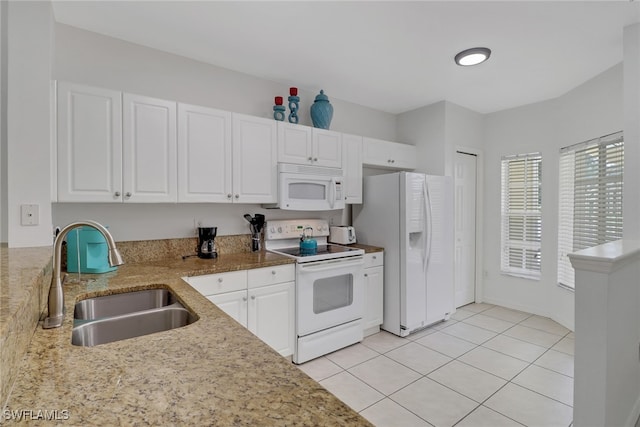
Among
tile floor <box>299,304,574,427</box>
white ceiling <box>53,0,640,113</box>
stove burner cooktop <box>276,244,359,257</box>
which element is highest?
white ceiling <box>53,0,640,113</box>

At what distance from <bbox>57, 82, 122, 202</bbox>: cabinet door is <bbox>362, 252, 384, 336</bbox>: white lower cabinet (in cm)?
229

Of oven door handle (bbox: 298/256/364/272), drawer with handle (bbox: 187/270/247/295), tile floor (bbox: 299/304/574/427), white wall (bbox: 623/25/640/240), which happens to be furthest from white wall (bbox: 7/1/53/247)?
white wall (bbox: 623/25/640/240)

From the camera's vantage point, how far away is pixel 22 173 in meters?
1.89

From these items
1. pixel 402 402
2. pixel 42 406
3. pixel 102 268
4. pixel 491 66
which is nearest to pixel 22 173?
pixel 102 268

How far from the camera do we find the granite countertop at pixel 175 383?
65 cm

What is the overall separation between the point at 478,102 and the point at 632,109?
1.75m

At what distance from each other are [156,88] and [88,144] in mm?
799

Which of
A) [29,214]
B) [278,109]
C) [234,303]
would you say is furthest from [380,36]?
[29,214]

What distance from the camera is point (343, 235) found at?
11.3ft

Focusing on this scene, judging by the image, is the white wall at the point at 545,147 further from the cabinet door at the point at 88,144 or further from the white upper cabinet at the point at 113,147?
the cabinet door at the point at 88,144

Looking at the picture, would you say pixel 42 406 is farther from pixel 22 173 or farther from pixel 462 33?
pixel 462 33

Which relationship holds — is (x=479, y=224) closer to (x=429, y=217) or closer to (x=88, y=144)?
(x=429, y=217)

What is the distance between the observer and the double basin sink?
1315mm

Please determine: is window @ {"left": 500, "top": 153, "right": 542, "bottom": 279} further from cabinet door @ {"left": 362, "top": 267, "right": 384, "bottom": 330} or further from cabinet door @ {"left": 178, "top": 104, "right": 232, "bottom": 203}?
cabinet door @ {"left": 178, "top": 104, "right": 232, "bottom": 203}
